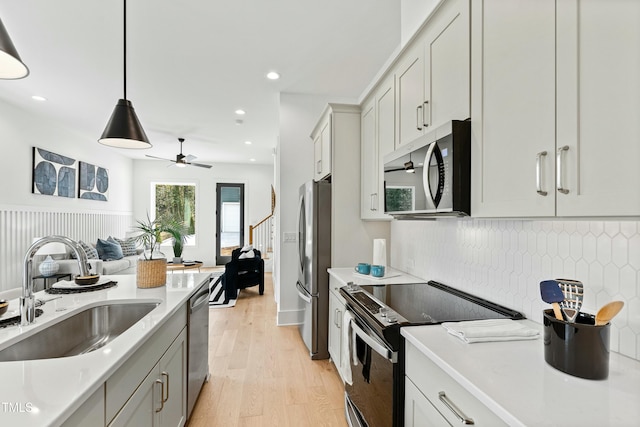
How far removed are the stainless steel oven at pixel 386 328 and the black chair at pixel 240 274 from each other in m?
3.41

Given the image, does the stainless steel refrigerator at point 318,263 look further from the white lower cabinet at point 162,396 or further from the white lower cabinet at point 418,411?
the white lower cabinet at point 418,411

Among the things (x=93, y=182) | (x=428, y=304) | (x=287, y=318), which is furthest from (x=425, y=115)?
(x=93, y=182)

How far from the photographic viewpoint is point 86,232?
19.9 feet

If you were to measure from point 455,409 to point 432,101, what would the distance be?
1316mm

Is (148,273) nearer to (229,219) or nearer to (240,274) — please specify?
(240,274)

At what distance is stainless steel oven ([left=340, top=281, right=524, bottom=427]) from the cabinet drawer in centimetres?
10

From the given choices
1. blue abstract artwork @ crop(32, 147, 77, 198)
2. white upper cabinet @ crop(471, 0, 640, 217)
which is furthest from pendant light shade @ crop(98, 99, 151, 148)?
blue abstract artwork @ crop(32, 147, 77, 198)

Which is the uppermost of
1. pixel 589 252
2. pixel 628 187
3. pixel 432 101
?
pixel 432 101

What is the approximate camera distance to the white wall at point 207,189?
26.8 ft

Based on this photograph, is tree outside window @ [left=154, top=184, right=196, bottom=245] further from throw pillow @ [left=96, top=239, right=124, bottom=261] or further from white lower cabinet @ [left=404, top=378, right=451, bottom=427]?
white lower cabinet @ [left=404, top=378, right=451, bottom=427]

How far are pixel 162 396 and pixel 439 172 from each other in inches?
63.3

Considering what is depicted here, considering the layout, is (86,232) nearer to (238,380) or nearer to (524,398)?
(238,380)

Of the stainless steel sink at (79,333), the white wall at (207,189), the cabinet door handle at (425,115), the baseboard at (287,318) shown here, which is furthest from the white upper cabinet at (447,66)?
the white wall at (207,189)

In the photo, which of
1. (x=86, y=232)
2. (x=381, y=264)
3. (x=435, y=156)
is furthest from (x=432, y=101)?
(x=86, y=232)
